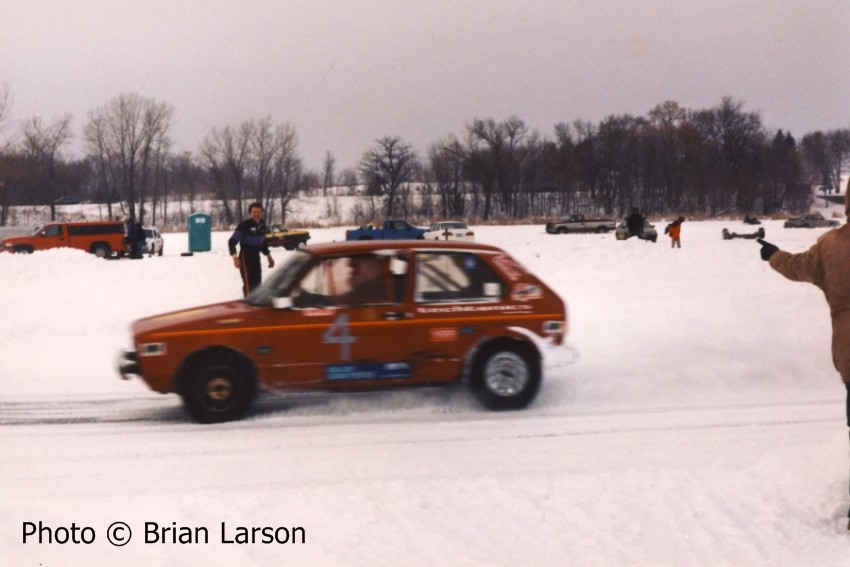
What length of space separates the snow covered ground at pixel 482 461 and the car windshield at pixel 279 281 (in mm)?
1076

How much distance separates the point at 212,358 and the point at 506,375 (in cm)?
265

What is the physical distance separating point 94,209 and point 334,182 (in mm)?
20396

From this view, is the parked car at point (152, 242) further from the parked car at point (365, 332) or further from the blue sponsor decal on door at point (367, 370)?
the blue sponsor decal on door at point (367, 370)

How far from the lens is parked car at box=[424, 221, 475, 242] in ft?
123

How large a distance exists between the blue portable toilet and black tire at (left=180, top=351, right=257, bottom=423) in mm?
27318

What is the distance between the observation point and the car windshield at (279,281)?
6.88 m

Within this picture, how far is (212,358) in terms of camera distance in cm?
660

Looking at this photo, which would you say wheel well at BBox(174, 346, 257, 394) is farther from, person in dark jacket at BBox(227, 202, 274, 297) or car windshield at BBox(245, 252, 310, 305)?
person in dark jacket at BBox(227, 202, 274, 297)

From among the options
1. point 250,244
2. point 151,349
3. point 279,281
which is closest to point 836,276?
point 279,281

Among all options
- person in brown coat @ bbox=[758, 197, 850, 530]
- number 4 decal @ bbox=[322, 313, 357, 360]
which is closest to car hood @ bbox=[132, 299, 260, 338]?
number 4 decal @ bbox=[322, 313, 357, 360]

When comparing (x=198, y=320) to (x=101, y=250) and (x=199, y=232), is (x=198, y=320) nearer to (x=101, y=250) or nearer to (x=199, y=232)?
(x=199, y=232)

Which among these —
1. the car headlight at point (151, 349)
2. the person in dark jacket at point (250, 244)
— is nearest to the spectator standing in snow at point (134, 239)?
the person in dark jacket at point (250, 244)

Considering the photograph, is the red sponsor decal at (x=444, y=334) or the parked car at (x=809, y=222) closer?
the red sponsor decal at (x=444, y=334)

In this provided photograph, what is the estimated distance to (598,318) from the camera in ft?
36.2
